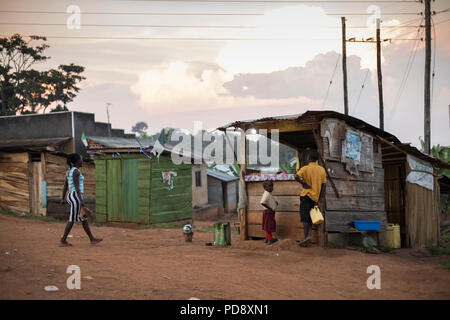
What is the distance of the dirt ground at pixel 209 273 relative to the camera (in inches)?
202

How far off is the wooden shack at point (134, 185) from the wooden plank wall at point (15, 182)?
341cm

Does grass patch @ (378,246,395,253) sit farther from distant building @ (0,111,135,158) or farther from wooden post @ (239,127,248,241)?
distant building @ (0,111,135,158)

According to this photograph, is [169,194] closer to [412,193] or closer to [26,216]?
[26,216]

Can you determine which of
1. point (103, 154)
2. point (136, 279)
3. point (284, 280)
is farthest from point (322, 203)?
point (103, 154)

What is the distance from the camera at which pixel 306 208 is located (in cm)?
842

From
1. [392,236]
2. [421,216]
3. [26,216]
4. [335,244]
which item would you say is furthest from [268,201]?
[26,216]

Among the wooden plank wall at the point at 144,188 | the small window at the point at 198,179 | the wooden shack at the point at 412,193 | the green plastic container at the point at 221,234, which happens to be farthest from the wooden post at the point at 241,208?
the small window at the point at 198,179

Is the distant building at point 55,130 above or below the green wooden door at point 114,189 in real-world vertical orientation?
above

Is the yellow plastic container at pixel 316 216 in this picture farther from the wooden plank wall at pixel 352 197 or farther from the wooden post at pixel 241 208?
the wooden post at pixel 241 208

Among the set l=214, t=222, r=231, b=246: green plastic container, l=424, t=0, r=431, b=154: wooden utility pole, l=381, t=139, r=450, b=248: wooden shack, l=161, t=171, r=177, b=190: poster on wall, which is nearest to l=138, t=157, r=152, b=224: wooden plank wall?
l=161, t=171, r=177, b=190: poster on wall

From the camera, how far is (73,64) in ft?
119

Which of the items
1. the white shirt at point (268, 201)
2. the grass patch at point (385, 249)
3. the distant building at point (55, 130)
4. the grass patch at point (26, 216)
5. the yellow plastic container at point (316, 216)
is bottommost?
the grass patch at point (385, 249)

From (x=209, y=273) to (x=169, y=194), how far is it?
1019 centimetres

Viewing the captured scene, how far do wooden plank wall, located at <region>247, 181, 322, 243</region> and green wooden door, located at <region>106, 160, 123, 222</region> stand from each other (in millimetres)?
7328
